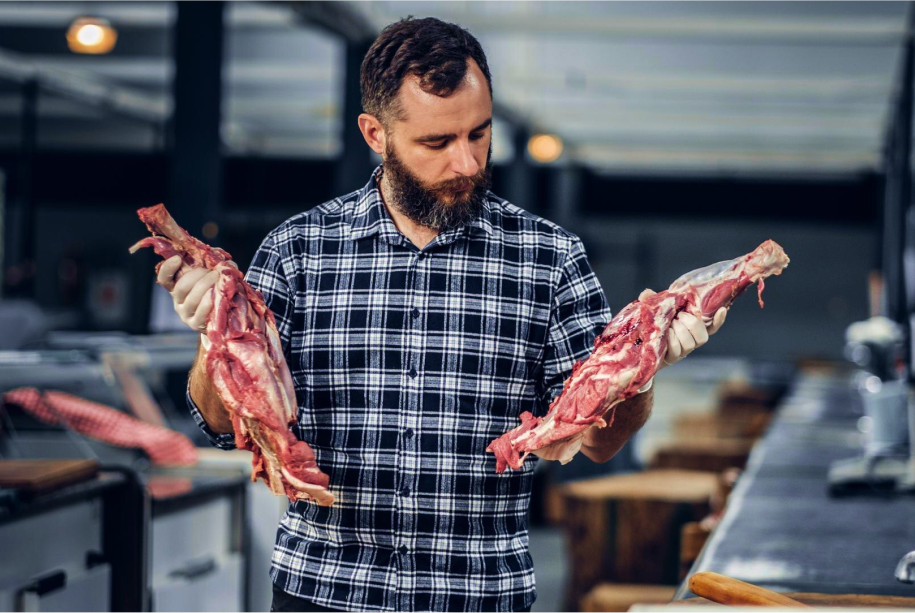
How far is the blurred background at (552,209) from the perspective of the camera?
362 cm

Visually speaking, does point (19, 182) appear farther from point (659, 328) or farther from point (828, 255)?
point (659, 328)

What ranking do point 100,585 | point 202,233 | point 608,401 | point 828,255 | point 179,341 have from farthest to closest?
point 828,255 → point 202,233 → point 179,341 → point 100,585 → point 608,401

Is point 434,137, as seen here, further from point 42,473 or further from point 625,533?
point 625,533

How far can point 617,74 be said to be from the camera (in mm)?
10000

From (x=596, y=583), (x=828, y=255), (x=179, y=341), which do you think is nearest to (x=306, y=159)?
(x=828, y=255)

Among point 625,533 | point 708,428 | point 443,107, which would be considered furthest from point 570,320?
point 708,428

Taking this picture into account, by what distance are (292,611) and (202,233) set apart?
460 cm

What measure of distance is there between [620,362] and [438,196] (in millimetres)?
343

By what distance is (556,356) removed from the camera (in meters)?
1.70

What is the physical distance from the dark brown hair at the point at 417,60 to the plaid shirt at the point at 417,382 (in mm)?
181

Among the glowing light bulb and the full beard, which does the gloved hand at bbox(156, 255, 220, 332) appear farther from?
the glowing light bulb

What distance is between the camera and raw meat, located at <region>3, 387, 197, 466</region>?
12.1ft

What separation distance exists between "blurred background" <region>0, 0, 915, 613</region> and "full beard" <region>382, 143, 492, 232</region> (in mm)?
1002

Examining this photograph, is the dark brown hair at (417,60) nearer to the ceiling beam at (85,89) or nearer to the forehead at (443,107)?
the forehead at (443,107)
